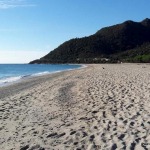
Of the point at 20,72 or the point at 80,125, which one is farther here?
the point at 20,72

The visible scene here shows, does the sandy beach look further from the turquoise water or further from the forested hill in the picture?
the forested hill

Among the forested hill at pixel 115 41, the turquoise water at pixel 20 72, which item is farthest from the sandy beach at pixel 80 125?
the forested hill at pixel 115 41

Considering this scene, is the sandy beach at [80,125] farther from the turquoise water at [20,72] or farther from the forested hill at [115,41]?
the forested hill at [115,41]

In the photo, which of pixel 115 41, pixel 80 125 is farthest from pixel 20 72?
pixel 115 41

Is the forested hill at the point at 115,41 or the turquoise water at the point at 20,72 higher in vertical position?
the forested hill at the point at 115,41

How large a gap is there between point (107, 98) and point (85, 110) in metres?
2.43

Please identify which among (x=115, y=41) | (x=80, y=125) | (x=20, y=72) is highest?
(x=115, y=41)

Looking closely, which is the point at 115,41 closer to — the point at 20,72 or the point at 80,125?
the point at 20,72

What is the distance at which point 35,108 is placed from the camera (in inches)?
484

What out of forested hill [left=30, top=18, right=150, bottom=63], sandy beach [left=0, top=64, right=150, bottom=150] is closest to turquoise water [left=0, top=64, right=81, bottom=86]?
A: sandy beach [left=0, top=64, right=150, bottom=150]

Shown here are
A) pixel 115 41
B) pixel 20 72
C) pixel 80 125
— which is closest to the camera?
pixel 80 125

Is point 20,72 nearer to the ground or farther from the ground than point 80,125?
nearer to the ground

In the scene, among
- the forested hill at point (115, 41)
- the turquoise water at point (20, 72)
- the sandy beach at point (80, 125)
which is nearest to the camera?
the sandy beach at point (80, 125)

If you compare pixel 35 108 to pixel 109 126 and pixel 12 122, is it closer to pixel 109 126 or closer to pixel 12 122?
pixel 12 122
